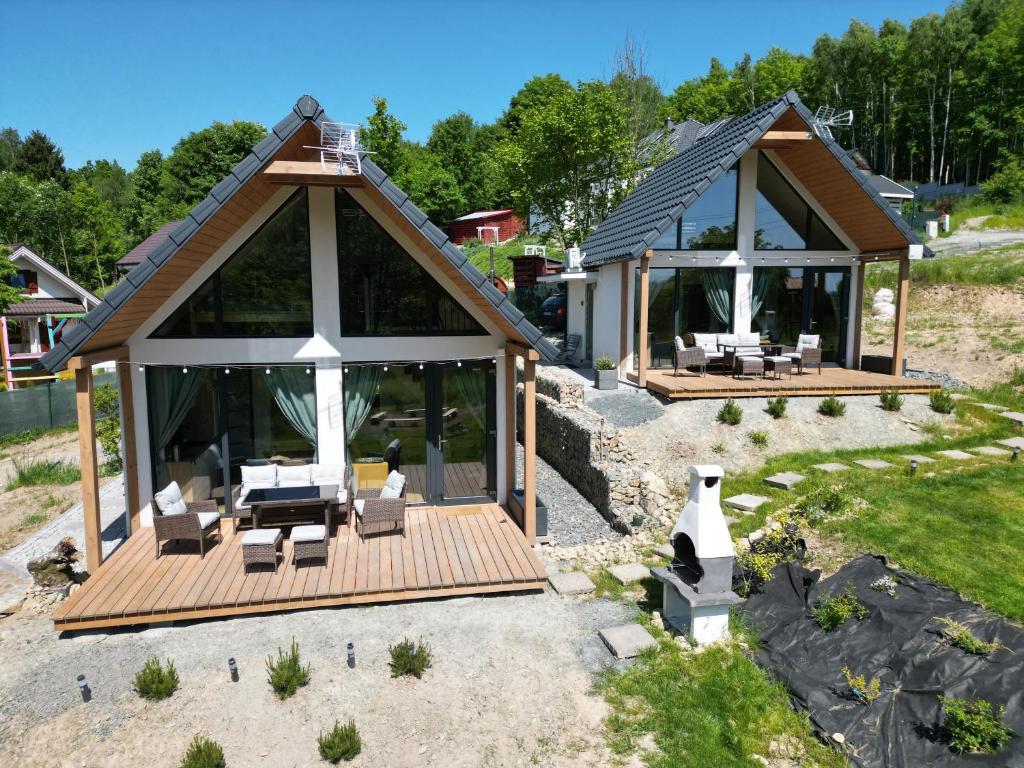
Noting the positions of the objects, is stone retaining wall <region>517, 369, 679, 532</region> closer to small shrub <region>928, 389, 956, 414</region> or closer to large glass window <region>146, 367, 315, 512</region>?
large glass window <region>146, 367, 315, 512</region>

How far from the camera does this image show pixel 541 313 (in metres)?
26.2

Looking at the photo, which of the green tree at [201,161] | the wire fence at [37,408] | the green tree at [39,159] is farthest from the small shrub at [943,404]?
the green tree at [39,159]

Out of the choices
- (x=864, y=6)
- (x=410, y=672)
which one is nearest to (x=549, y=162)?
(x=410, y=672)

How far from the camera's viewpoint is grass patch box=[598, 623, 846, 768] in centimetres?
480

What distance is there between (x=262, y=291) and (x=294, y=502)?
300 cm

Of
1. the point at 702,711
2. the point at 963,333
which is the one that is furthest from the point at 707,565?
the point at 963,333

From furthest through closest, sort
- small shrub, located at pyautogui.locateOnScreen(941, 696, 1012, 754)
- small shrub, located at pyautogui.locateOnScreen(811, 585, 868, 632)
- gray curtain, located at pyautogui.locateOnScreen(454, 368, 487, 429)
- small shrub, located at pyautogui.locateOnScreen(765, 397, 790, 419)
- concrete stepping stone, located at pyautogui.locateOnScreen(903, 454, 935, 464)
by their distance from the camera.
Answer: small shrub, located at pyautogui.locateOnScreen(765, 397, 790, 419) → concrete stepping stone, located at pyautogui.locateOnScreen(903, 454, 935, 464) → gray curtain, located at pyautogui.locateOnScreen(454, 368, 487, 429) → small shrub, located at pyautogui.locateOnScreen(811, 585, 868, 632) → small shrub, located at pyautogui.locateOnScreen(941, 696, 1012, 754)

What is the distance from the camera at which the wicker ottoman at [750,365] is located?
14242 mm

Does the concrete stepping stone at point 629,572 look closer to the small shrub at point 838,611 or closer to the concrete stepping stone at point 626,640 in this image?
the concrete stepping stone at point 626,640

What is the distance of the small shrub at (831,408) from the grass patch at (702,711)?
819 cm

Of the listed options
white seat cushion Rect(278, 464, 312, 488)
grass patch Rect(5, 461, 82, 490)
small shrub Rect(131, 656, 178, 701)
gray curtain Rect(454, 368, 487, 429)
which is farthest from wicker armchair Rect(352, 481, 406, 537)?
grass patch Rect(5, 461, 82, 490)

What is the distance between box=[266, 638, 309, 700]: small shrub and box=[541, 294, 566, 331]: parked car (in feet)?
65.6

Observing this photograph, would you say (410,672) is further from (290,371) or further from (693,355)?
(693,355)

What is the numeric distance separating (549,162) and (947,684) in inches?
862
